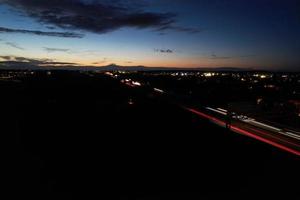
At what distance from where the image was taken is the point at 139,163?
19.3 meters

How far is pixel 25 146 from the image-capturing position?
23.6 m

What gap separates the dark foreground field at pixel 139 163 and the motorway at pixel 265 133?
0.98 metres

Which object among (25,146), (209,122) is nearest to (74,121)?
(25,146)

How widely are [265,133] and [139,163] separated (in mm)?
13545

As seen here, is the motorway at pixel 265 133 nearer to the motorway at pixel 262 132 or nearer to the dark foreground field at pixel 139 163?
the motorway at pixel 262 132

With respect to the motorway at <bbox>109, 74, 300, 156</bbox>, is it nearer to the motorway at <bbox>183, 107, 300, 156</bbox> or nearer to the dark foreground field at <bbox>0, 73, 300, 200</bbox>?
the motorway at <bbox>183, 107, 300, 156</bbox>

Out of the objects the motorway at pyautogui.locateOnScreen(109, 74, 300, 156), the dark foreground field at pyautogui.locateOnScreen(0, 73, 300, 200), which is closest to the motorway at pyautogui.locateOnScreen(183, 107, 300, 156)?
the motorway at pyautogui.locateOnScreen(109, 74, 300, 156)

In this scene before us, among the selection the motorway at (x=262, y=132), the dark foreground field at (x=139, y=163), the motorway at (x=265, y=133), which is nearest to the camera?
the dark foreground field at (x=139, y=163)

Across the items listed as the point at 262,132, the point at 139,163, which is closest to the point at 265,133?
the point at 262,132

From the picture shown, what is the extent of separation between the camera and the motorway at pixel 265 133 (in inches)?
889

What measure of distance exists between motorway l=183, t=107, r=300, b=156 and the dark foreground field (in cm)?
98

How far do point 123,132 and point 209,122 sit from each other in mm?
10598

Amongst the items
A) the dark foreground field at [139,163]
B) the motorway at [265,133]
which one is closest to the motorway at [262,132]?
the motorway at [265,133]

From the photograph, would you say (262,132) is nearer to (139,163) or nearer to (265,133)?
(265,133)
